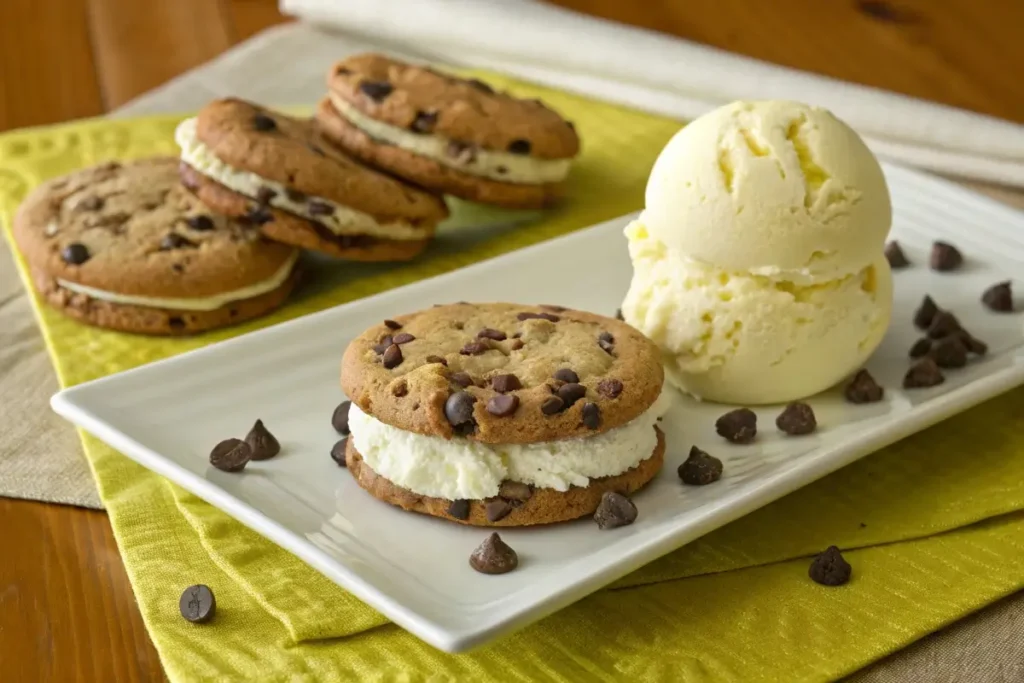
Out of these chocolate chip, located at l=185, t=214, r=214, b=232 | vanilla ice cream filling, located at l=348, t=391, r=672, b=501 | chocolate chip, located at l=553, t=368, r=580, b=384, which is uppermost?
chocolate chip, located at l=553, t=368, r=580, b=384

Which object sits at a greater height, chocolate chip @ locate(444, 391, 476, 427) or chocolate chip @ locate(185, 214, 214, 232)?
chocolate chip @ locate(444, 391, 476, 427)

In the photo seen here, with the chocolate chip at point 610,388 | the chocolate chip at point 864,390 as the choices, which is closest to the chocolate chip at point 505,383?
the chocolate chip at point 610,388

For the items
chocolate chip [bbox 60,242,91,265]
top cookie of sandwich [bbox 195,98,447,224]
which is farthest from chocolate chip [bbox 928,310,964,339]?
chocolate chip [bbox 60,242,91,265]

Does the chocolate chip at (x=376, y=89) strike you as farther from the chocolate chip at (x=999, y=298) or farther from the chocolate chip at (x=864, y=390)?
the chocolate chip at (x=999, y=298)

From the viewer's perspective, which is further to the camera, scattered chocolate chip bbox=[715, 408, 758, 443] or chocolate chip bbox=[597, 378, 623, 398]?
scattered chocolate chip bbox=[715, 408, 758, 443]

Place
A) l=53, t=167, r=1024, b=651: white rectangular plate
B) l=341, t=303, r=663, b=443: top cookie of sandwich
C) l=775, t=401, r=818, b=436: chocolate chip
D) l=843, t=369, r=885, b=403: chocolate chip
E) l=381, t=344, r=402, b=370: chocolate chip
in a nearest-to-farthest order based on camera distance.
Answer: l=53, t=167, r=1024, b=651: white rectangular plate < l=341, t=303, r=663, b=443: top cookie of sandwich < l=381, t=344, r=402, b=370: chocolate chip < l=775, t=401, r=818, b=436: chocolate chip < l=843, t=369, r=885, b=403: chocolate chip

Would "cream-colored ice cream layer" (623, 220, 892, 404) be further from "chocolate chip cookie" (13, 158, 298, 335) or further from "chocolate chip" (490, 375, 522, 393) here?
"chocolate chip cookie" (13, 158, 298, 335)

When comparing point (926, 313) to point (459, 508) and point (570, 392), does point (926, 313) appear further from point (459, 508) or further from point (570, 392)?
point (459, 508)
